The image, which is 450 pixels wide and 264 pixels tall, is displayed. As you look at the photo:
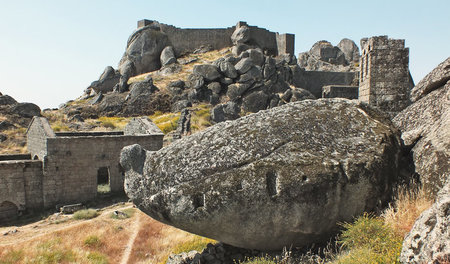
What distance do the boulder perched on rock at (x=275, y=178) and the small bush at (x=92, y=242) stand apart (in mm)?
6381

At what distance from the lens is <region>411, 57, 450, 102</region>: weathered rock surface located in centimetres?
543

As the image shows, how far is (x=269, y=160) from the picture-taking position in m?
4.36

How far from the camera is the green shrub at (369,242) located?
3398 millimetres

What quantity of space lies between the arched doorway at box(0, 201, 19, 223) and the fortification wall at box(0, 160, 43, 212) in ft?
0.72

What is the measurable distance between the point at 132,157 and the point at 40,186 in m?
11.5

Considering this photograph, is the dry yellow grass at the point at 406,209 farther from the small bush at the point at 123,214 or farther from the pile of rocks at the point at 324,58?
the pile of rocks at the point at 324,58

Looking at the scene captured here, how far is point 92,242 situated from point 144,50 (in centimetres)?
3689

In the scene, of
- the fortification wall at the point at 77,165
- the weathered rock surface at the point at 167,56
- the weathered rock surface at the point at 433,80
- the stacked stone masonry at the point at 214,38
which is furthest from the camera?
the stacked stone masonry at the point at 214,38

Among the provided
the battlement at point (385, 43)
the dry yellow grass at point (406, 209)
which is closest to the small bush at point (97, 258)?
the dry yellow grass at point (406, 209)

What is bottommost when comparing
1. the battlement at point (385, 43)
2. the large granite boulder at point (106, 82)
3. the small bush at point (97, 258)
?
the small bush at point (97, 258)

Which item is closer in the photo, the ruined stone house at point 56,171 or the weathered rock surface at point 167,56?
the ruined stone house at point 56,171

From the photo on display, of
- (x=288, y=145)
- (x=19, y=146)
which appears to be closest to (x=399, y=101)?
(x=288, y=145)

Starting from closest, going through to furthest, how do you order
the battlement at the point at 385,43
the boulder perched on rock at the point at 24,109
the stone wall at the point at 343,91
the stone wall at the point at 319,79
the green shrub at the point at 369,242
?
the green shrub at the point at 369,242 → the battlement at the point at 385,43 → the boulder perched on rock at the point at 24,109 → the stone wall at the point at 343,91 → the stone wall at the point at 319,79

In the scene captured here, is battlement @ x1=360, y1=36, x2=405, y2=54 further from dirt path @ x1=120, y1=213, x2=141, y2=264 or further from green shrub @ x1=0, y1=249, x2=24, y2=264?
green shrub @ x1=0, y1=249, x2=24, y2=264
